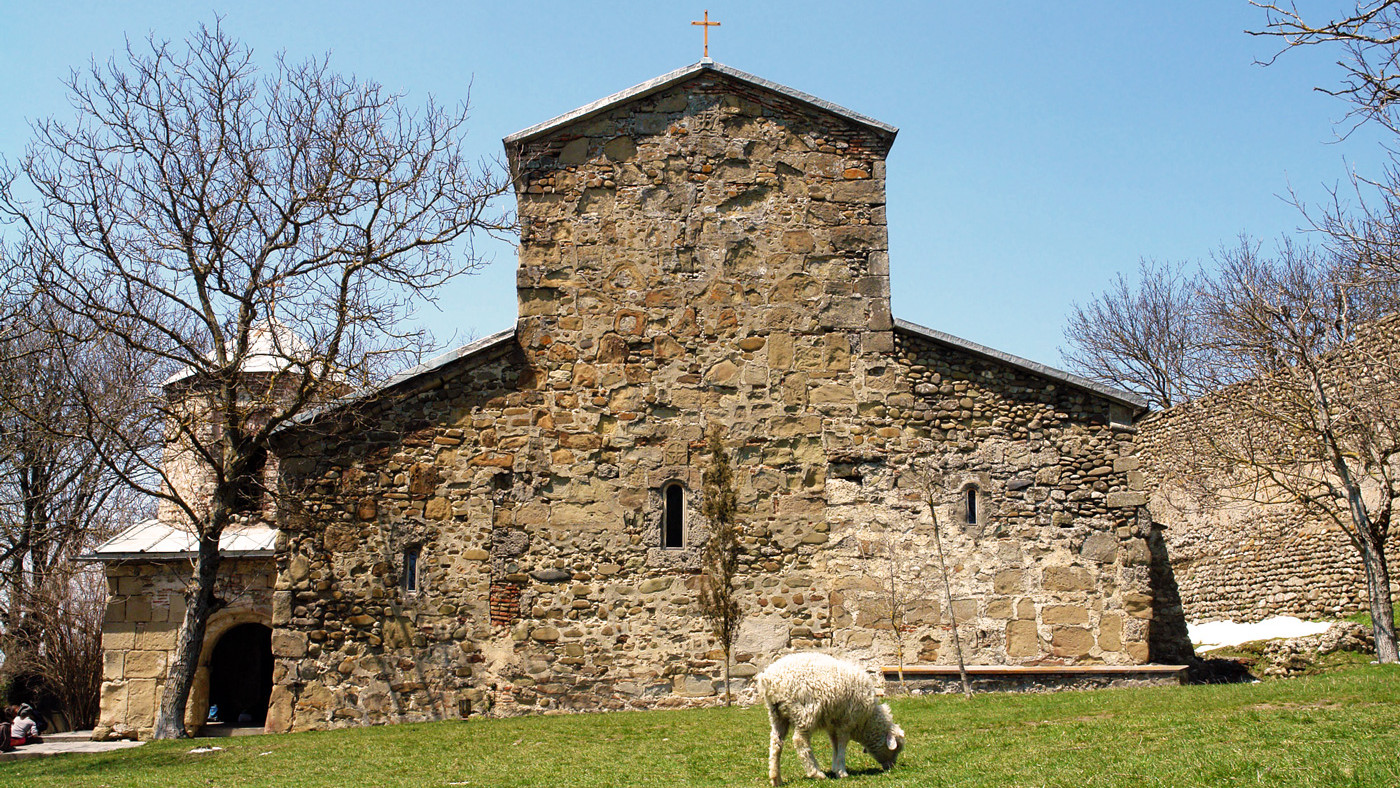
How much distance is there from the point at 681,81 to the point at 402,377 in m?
5.37

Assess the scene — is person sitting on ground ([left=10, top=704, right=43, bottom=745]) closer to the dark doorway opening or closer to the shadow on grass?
the dark doorway opening

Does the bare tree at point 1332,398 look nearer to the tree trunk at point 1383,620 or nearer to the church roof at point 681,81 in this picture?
the tree trunk at point 1383,620

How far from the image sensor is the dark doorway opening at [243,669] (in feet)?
57.4

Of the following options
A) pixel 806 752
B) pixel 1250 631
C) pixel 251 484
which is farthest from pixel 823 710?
pixel 1250 631

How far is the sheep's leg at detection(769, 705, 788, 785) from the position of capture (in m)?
7.14

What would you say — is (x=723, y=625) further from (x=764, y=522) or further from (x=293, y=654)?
(x=293, y=654)

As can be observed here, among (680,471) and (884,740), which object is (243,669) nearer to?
(680,471)

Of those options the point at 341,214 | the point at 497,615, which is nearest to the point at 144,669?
the point at 497,615

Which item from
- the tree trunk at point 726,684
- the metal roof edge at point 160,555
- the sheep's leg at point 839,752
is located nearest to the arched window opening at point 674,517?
the tree trunk at point 726,684

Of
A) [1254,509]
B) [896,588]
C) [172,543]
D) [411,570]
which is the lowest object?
[896,588]

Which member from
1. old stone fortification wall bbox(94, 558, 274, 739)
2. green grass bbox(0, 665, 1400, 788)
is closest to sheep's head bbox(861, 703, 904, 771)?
green grass bbox(0, 665, 1400, 788)

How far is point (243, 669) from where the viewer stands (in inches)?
699

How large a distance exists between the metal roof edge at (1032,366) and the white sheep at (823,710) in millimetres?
6663

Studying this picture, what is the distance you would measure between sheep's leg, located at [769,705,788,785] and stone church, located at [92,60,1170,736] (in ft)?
17.5
